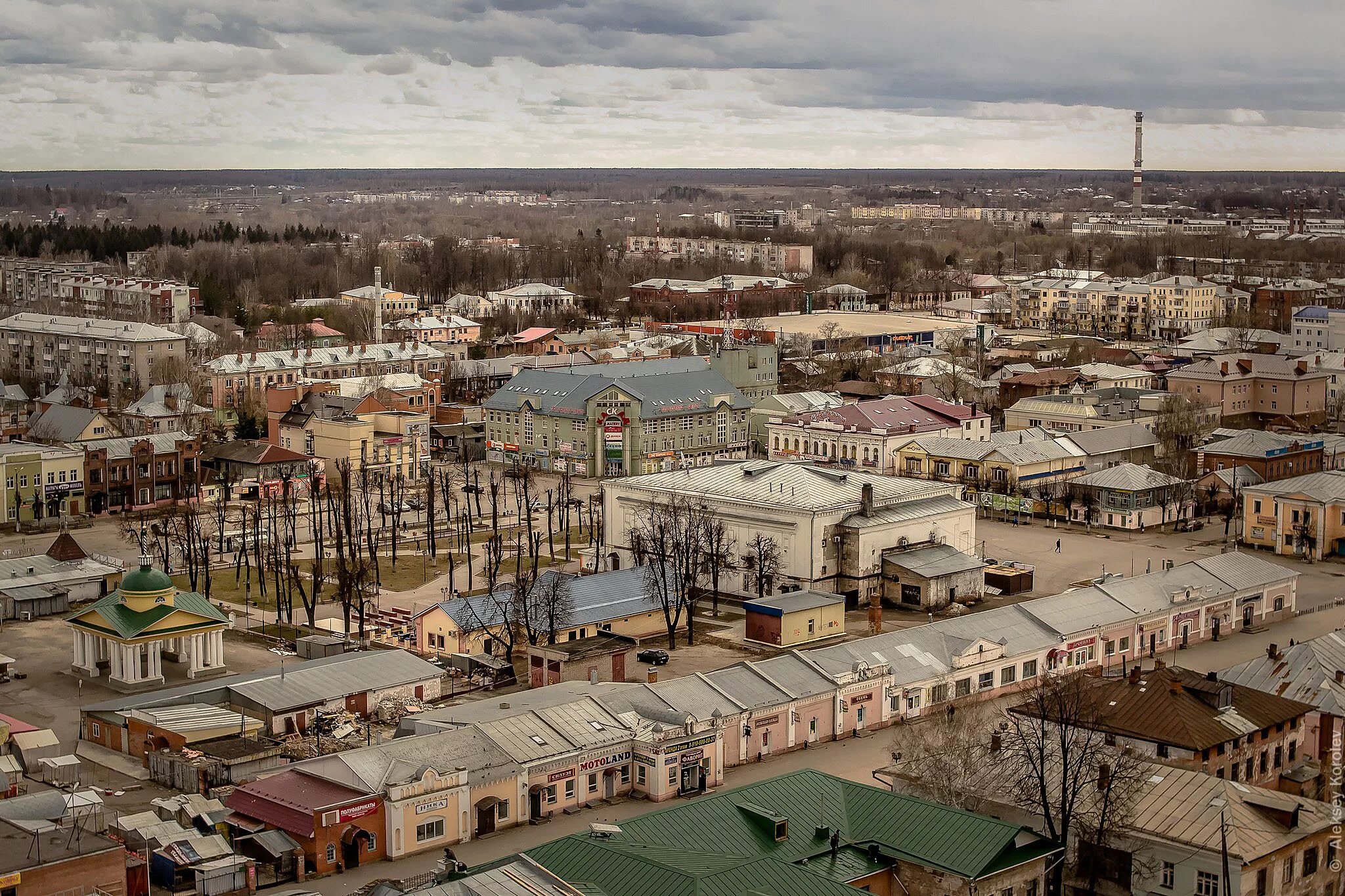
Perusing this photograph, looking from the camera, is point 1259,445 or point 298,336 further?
point 298,336

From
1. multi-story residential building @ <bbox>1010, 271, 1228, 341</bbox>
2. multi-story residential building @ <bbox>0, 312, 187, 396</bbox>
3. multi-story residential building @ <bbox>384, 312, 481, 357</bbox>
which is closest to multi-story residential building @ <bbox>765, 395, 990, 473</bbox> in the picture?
multi-story residential building @ <bbox>0, 312, 187, 396</bbox>

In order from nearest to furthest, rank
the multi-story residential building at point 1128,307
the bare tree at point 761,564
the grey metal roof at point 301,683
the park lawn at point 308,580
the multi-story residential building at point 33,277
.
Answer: the grey metal roof at point 301,683, the bare tree at point 761,564, the park lawn at point 308,580, the multi-story residential building at point 1128,307, the multi-story residential building at point 33,277

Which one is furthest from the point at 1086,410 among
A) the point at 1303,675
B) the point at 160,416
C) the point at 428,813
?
the point at 428,813

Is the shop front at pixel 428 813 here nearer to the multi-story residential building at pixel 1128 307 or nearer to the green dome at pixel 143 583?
the green dome at pixel 143 583

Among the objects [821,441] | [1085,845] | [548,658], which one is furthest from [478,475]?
[1085,845]

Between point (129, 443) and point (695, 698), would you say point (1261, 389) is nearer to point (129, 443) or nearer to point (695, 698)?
point (129, 443)

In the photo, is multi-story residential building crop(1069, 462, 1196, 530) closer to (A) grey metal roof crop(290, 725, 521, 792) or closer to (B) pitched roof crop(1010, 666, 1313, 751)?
(B) pitched roof crop(1010, 666, 1313, 751)

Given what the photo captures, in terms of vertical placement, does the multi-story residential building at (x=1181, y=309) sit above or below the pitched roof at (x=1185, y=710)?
above

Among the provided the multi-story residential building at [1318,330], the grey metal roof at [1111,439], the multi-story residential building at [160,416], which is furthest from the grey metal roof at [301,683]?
the multi-story residential building at [1318,330]
